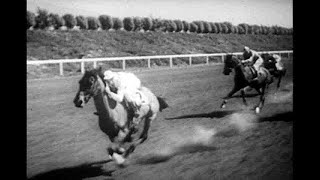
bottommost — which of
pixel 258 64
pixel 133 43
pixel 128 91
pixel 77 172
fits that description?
pixel 77 172

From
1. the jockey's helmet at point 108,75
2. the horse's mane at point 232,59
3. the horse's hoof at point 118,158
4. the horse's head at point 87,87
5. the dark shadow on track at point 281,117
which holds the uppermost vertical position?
the horse's mane at point 232,59

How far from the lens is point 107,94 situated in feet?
15.1

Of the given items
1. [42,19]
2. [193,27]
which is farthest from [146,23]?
[42,19]

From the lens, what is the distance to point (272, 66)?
578 cm

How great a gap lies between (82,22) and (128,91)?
1425 millimetres

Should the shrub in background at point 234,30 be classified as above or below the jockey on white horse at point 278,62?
above

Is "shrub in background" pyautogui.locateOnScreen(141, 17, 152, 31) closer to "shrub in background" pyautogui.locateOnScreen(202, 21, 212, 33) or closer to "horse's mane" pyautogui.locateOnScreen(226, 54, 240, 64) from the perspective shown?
"shrub in background" pyautogui.locateOnScreen(202, 21, 212, 33)

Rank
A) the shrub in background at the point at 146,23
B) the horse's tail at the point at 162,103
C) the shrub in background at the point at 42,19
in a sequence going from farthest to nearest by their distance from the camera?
the shrub in background at the point at 146,23 < the horse's tail at the point at 162,103 < the shrub in background at the point at 42,19

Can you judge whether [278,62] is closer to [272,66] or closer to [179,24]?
[272,66]

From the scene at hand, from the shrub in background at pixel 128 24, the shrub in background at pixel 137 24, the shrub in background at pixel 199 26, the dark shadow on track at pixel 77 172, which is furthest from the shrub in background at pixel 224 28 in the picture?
the dark shadow on track at pixel 77 172

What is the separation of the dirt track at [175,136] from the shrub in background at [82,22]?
2.89 feet

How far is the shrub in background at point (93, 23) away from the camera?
205 inches

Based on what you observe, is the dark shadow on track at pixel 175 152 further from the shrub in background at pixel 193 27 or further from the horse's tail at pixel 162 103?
the shrub in background at pixel 193 27
